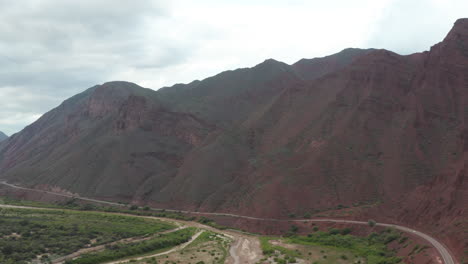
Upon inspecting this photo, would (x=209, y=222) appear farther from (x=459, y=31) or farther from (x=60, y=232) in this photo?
(x=459, y=31)

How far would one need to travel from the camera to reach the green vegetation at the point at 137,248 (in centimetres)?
3978

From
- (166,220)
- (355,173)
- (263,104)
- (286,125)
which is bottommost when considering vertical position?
(166,220)

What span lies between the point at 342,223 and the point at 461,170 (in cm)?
1567

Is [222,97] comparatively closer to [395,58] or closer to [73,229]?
[395,58]

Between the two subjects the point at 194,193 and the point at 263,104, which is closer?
the point at 194,193

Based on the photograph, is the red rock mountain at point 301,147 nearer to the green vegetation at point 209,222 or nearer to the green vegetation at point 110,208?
the green vegetation at point 110,208

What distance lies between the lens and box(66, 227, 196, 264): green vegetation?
3978cm

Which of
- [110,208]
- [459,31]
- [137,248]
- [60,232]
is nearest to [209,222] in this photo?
[137,248]

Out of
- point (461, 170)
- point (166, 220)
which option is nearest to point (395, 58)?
point (461, 170)

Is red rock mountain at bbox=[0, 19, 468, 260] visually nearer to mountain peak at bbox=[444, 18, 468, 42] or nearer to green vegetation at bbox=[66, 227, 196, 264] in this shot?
mountain peak at bbox=[444, 18, 468, 42]

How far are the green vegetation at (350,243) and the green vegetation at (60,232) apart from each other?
1977cm

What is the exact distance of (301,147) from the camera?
257ft

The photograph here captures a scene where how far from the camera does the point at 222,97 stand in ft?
410

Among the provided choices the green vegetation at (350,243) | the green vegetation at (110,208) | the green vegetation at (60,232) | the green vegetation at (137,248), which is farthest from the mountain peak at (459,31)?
the green vegetation at (60,232)
